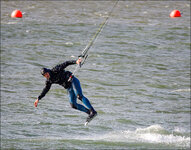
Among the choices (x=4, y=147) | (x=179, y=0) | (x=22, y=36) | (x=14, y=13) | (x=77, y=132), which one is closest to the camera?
(x=4, y=147)

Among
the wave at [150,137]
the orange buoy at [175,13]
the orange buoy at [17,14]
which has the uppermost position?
the wave at [150,137]

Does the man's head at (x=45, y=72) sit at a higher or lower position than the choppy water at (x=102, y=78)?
higher

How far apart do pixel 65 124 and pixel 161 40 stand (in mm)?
23351

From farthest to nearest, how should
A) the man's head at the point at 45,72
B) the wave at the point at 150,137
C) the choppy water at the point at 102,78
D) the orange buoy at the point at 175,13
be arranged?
the orange buoy at the point at 175,13
the choppy water at the point at 102,78
the wave at the point at 150,137
the man's head at the point at 45,72

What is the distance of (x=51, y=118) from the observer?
49188 millimetres

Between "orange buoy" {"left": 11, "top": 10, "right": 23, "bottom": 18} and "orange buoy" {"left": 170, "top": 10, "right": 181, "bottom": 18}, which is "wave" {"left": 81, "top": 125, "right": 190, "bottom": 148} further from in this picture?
"orange buoy" {"left": 11, "top": 10, "right": 23, "bottom": 18}

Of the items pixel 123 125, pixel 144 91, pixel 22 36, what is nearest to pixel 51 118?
pixel 123 125

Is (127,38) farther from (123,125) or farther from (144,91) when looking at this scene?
(123,125)

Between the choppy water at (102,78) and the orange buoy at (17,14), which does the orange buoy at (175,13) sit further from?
the orange buoy at (17,14)

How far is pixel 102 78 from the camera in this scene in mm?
56531

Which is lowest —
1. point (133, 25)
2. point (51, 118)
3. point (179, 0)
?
point (179, 0)

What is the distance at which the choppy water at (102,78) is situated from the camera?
4688 centimetres

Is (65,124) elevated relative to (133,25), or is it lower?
elevated

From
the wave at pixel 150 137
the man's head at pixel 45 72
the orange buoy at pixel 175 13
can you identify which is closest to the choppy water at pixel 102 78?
the wave at pixel 150 137
